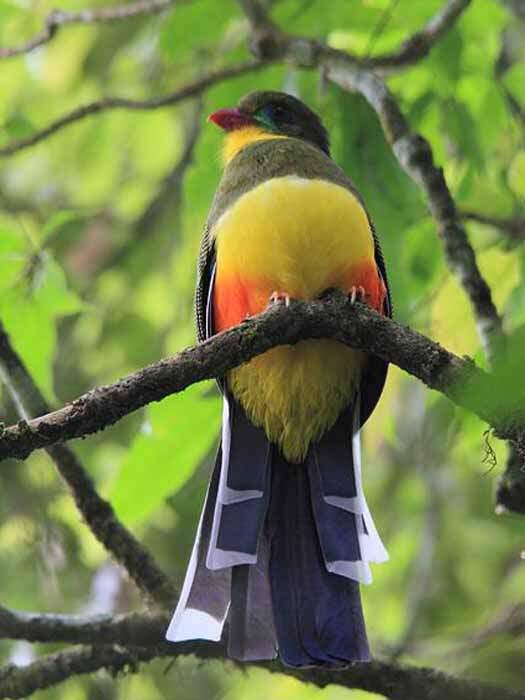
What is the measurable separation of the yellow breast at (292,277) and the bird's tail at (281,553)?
60mm

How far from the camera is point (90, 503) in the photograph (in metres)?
2.86

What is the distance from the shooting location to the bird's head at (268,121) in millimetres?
3693

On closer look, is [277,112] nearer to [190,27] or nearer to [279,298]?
[190,27]

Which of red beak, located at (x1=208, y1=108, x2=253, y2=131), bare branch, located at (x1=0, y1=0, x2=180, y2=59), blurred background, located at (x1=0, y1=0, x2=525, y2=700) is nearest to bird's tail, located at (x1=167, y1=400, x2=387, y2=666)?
blurred background, located at (x1=0, y1=0, x2=525, y2=700)

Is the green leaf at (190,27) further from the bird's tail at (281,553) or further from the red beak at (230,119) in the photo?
the bird's tail at (281,553)

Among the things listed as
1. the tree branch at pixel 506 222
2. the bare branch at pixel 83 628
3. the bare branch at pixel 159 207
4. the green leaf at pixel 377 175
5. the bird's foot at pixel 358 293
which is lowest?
the bare branch at pixel 83 628

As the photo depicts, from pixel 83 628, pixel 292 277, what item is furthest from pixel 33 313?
pixel 83 628

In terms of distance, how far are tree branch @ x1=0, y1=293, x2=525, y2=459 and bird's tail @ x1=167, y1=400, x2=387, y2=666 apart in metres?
0.57

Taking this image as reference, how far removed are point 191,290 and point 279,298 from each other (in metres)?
2.23

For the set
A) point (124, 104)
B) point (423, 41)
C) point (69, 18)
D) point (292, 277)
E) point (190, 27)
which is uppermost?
point (69, 18)

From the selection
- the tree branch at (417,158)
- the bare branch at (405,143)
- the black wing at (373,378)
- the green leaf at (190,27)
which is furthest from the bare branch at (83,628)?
the green leaf at (190,27)

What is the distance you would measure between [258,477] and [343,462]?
0.22 metres

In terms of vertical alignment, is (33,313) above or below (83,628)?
above

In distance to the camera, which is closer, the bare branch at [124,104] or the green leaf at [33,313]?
the green leaf at [33,313]
